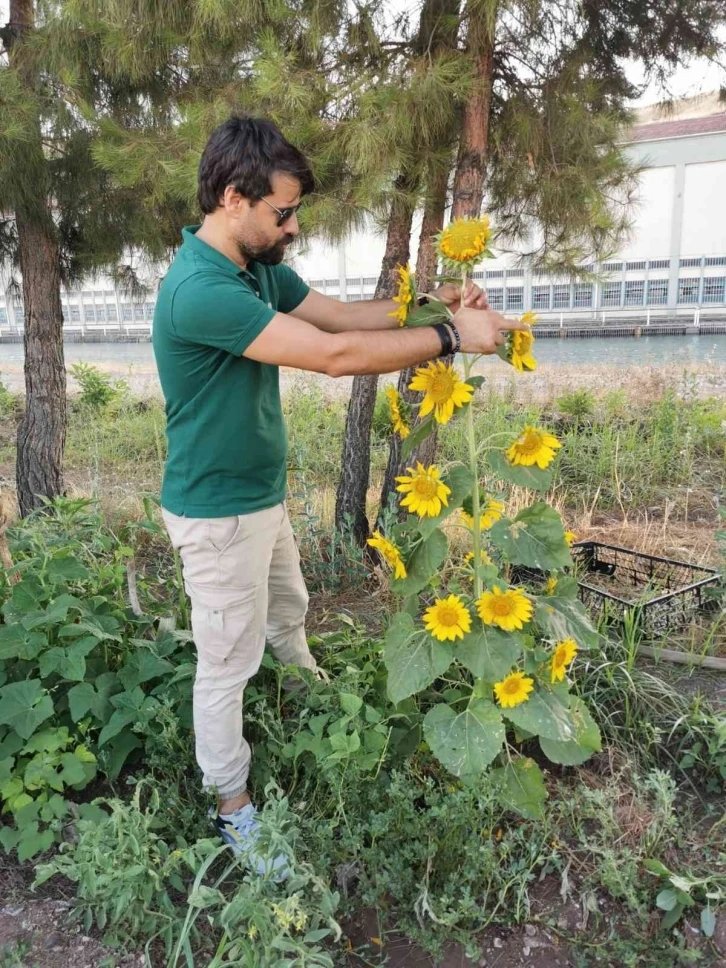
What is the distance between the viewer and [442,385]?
1.71 m

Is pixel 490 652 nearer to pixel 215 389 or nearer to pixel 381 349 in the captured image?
pixel 381 349

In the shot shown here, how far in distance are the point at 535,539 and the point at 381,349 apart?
56 cm

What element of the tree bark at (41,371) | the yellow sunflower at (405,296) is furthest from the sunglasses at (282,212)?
the tree bark at (41,371)

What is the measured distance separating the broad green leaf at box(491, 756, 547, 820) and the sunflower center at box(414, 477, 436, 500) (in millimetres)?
689

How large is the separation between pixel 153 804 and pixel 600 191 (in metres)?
3.47

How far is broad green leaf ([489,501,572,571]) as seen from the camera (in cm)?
172

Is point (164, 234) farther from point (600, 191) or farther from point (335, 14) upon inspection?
point (600, 191)

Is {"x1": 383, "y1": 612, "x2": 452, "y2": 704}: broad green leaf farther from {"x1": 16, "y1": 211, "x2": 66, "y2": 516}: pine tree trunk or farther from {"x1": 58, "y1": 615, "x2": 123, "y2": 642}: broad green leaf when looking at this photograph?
{"x1": 16, "y1": 211, "x2": 66, "y2": 516}: pine tree trunk

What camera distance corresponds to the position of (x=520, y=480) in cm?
169

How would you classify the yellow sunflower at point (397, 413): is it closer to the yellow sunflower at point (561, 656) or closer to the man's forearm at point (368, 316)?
the man's forearm at point (368, 316)

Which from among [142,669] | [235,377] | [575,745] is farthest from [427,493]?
[142,669]

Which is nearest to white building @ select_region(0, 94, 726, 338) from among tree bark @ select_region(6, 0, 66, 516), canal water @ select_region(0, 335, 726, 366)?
canal water @ select_region(0, 335, 726, 366)

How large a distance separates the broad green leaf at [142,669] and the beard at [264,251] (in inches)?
44.9

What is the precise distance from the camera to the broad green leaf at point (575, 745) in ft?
5.82
